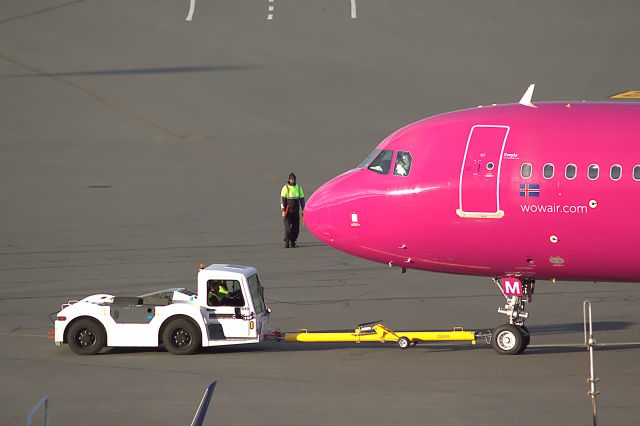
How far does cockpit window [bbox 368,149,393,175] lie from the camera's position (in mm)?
22422

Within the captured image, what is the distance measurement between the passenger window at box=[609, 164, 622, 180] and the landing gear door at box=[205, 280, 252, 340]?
6941 mm

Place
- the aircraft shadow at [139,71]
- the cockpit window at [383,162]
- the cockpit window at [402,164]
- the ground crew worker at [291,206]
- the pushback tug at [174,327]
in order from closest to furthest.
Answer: the pushback tug at [174,327] → the cockpit window at [402,164] → the cockpit window at [383,162] → the ground crew worker at [291,206] → the aircraft shadow at [139,71]

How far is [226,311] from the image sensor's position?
21672 mm

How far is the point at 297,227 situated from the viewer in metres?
33.8

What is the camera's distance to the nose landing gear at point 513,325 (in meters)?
21.6

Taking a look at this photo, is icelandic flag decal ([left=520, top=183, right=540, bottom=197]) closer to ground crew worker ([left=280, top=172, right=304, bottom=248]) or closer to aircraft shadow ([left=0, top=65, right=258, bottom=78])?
ground crew worker ([left=280, top=172, right=304, bottom=248])

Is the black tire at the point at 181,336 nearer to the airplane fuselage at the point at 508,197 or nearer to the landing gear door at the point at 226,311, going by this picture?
the landing gear door at the point at 226,311

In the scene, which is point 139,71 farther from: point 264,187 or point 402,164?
point 402,164

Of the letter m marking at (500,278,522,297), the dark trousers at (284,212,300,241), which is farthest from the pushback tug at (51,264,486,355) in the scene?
the dark trousers at (284,212,300,241)

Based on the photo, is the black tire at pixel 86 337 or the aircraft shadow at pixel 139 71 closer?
the black tire at pixel 86 337

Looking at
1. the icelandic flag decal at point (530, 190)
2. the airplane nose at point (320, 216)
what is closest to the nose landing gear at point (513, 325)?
the icelandic flag decal at point (530, 190)

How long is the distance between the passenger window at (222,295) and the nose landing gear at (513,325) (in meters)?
4.78

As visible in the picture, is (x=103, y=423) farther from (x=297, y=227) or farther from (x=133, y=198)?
(x=133, y=198)

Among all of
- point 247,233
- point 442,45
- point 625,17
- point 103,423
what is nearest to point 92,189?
point 247,233
